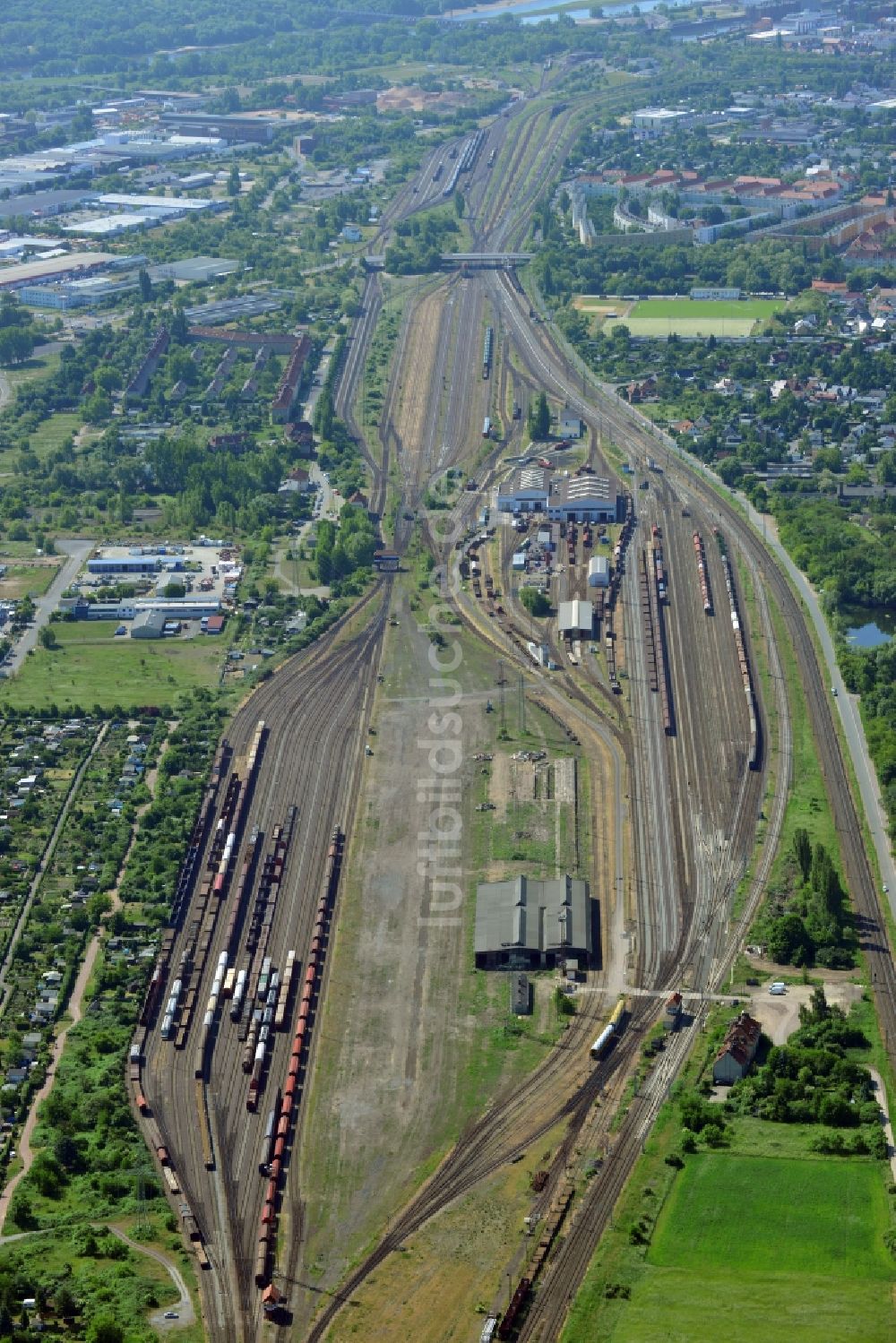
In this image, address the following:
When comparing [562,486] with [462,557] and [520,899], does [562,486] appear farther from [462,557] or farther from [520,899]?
[520,899]

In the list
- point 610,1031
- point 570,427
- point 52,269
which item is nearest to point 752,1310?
point 610,1031

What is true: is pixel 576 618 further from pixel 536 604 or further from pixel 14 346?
pixel 14 346

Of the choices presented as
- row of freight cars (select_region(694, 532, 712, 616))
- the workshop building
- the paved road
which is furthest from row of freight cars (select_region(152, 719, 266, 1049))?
row of freight cars (select_region(694, 532, 712, 616))

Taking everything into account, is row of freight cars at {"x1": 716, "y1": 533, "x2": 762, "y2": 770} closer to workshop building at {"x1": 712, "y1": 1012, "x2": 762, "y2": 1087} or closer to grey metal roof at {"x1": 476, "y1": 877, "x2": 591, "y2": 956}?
grey metal roof at {"x1": 476, "y1": 877, "x2": 591, "y2": 956}

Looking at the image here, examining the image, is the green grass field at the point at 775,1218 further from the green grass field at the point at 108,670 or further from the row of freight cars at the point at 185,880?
the green grass field at the point at 108,670

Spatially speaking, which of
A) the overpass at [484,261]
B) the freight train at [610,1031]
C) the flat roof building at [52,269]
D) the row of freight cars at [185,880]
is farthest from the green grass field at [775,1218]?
the flat roof building at [52,269]

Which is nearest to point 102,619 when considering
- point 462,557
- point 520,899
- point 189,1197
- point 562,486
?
point 462,557
